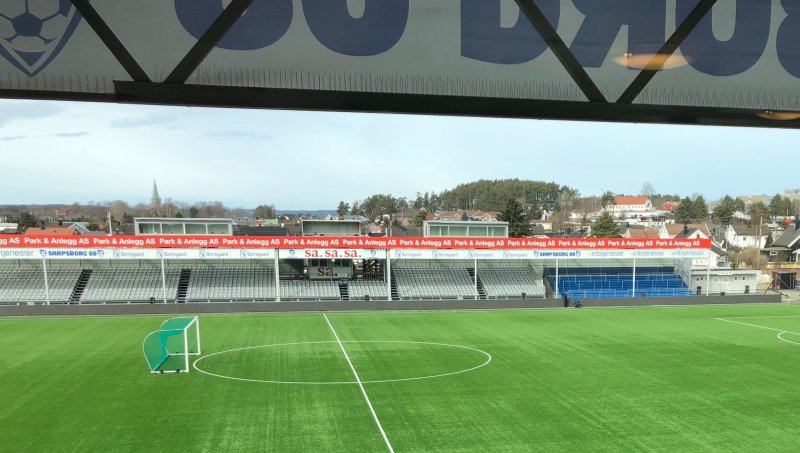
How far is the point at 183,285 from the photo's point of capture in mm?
30812

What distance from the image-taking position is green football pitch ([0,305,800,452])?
1006 cm

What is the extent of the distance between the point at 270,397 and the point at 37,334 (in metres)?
13.5

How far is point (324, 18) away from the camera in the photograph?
2.67m

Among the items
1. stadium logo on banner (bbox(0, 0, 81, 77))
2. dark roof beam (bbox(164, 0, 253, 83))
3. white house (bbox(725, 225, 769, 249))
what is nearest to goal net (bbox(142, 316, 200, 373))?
stadium logo on banner (bbox(0, 0, 81, 77))

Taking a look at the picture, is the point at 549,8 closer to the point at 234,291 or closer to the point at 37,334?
the point at 37,334

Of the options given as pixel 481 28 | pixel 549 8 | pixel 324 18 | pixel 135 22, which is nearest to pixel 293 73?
pixel 324 18

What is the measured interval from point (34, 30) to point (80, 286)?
32301mm

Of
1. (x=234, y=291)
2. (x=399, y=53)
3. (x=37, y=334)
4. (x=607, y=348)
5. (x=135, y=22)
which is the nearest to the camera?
(x=135, y=22)

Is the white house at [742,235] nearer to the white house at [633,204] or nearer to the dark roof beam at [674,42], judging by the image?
the white house at [633,204]

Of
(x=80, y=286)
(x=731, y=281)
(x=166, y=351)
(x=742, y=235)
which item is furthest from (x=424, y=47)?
(x=742, y=235)

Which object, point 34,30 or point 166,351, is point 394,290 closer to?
point 166,351

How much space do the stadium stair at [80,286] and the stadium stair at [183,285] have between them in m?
5.11

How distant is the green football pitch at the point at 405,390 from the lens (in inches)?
396

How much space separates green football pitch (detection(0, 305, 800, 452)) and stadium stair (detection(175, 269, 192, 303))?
707cm
